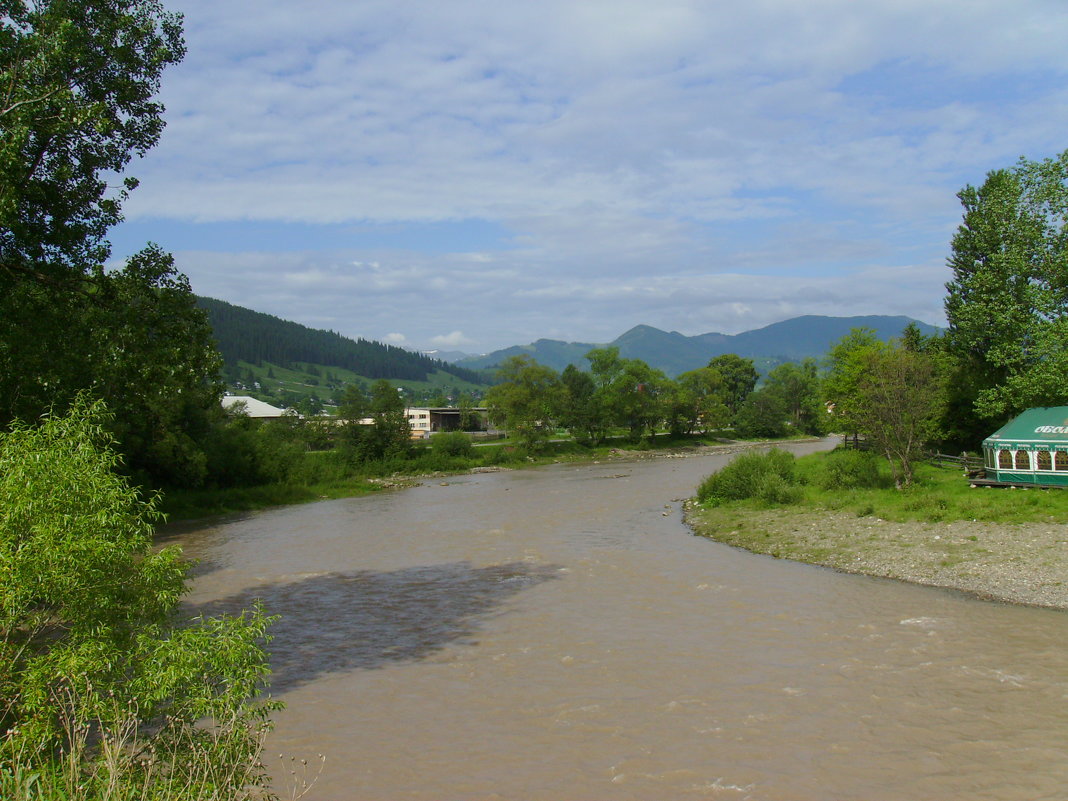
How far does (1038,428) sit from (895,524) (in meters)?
8.28

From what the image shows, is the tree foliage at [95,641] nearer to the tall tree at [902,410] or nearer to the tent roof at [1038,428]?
the tall tree at [902,410]

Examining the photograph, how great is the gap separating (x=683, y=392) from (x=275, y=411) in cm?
5830

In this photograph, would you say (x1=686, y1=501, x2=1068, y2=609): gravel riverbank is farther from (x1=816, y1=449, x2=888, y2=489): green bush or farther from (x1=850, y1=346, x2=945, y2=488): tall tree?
(x1=816, y1=449, x2=888, y2=489): green bush

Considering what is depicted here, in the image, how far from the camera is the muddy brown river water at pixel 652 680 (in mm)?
10094

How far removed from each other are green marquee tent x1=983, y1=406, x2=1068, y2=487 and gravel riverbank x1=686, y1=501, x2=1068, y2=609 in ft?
20.7

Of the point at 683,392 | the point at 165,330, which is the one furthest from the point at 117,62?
the point at 683,392

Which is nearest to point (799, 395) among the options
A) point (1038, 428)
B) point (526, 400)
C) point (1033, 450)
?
point (526, 400)

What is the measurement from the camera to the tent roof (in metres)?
27.8

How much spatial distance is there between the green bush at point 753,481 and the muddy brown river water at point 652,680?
8658mm

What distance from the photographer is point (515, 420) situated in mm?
80688

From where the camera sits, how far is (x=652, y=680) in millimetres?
13516

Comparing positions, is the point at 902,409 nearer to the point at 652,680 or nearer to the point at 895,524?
the point at 895,524

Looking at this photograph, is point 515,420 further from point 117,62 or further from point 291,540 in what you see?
point 117,62

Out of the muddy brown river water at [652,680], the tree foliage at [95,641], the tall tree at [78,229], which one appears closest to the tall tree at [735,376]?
the muddy brown river water at [652,680]
